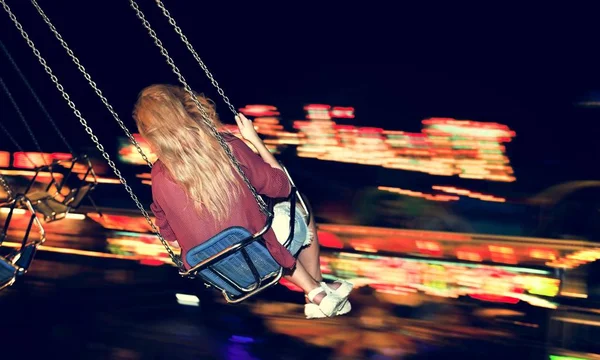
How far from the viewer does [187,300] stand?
14.0 feet

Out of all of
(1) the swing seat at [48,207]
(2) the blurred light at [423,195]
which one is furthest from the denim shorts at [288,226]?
(2) the blurred light at [423,195]

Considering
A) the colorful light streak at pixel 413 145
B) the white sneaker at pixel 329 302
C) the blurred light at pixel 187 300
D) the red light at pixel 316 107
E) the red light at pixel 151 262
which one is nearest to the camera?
the white sneaker at pixel 329 302

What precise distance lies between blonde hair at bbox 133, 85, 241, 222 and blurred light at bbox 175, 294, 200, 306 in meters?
2.22

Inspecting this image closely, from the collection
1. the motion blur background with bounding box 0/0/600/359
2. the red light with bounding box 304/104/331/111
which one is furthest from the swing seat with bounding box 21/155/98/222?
the red light with bounding box 304/104/331/111

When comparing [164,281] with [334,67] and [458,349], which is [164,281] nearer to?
[458,349]

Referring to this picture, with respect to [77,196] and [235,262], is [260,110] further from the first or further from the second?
[235,262]

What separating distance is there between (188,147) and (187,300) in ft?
7.86

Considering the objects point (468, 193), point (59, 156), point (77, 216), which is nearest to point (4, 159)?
point (59, 156)

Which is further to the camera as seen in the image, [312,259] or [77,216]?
[77,216]

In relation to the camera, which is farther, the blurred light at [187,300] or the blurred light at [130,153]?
the blurred light at [130,153]

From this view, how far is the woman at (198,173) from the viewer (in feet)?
6.72

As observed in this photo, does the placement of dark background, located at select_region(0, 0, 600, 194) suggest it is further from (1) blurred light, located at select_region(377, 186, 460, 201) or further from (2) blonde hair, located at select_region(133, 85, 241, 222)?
(2) blonde hair, located at select_region(133, 85, 241, 222)

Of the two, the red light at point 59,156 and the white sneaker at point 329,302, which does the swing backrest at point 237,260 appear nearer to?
the white sneaker at point 329,302

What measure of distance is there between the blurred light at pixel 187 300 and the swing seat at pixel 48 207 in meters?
0.99
